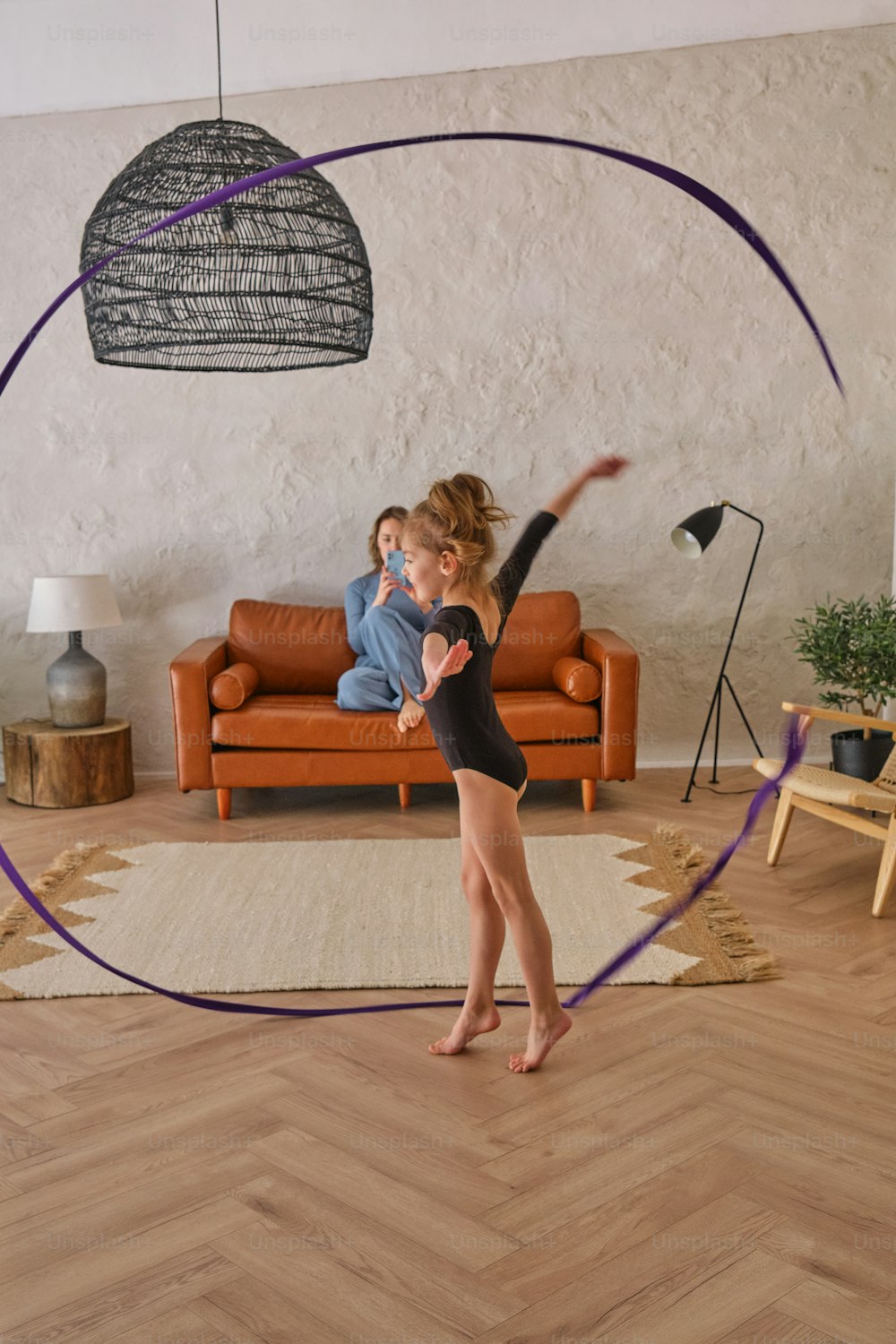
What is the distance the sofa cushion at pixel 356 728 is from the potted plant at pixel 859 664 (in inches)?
35.6

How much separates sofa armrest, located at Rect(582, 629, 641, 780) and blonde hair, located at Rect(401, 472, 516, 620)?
2.36 metres

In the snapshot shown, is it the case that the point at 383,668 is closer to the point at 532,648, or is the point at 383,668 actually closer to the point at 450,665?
the point at 532,648

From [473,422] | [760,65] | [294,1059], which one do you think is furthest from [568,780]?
[760,65]

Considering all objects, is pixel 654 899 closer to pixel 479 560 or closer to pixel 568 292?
pixel 479 560

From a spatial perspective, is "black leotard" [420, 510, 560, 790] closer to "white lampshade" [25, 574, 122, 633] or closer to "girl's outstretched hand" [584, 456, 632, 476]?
"girl's outstretched hand" [584, 456, 632, 476]

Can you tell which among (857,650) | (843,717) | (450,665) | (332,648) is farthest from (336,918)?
(857,650)

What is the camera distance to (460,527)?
2.45m

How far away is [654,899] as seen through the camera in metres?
3.73

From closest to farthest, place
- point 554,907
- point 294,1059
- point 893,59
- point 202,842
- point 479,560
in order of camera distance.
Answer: point 479,560
point 294,1059
point 554,907
point 202,842
point 893,59

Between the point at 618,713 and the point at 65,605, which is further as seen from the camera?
the point at 65,605

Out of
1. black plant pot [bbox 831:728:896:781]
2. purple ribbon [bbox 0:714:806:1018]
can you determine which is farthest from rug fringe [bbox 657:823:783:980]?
black plant pot [bbox 831:728:896:781]

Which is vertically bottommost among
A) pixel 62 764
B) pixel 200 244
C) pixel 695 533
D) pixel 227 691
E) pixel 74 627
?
pixel 62 764

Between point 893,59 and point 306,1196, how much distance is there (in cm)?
531

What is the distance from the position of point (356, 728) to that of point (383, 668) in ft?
1.08
